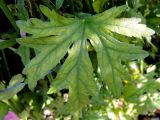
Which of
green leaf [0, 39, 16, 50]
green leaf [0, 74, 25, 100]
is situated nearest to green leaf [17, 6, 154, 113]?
green leaf [0, 39, 16, 50]

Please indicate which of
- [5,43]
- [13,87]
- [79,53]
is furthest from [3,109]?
[79,53]

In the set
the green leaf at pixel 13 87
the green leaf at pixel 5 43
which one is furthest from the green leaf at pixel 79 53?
the green leaf at pixel 13 87

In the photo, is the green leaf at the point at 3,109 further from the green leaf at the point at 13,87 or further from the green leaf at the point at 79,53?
the green leaf at the point at 79,53

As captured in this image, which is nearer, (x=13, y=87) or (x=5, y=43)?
(x=5, y=43)

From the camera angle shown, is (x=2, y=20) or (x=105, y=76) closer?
(x=105, y=76)

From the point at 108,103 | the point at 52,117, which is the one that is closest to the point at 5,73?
the point at 52,117

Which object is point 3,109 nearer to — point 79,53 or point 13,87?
point 13,87

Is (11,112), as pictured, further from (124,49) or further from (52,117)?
(124,49)

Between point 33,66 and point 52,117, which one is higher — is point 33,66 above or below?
above
